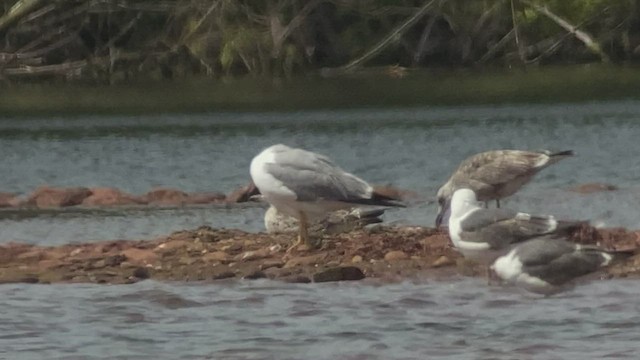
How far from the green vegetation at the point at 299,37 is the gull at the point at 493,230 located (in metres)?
36.9

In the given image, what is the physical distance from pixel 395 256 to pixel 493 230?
198 cm

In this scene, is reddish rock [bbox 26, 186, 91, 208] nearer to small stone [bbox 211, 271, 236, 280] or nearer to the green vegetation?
small stone [bbox 211, 271, 236, 280]

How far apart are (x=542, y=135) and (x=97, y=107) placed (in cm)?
1527

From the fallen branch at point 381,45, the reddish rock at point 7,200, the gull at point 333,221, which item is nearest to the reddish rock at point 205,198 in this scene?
the reddish rock at point 7,200

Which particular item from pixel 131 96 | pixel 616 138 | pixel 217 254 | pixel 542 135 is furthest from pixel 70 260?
pixel 131 96

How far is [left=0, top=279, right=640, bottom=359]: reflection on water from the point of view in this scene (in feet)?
35.2

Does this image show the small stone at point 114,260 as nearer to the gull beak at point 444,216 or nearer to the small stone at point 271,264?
the small stone at point 271,264

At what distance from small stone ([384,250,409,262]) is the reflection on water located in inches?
31.4

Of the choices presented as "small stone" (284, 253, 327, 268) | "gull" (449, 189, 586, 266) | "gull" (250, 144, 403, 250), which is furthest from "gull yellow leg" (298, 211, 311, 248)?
"gull" (449, 189, 586, 266)

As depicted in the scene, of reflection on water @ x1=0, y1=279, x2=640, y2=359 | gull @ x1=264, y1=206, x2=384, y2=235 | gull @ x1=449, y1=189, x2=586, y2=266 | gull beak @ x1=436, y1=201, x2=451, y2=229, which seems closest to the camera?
reflection on water @ x1=0, y1=279, x2=640, y2=359

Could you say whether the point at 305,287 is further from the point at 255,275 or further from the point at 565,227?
the point at 565,227

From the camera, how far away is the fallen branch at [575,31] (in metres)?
49.4

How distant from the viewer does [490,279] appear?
12.8m

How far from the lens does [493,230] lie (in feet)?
39.2
